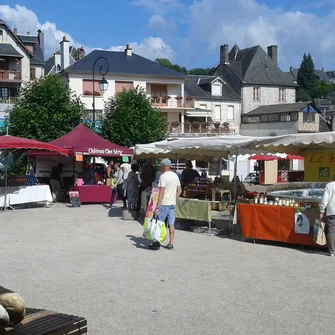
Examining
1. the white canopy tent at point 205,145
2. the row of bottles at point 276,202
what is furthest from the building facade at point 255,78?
the row of bottles at point 276,202

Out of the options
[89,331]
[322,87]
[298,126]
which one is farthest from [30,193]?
[322,87]

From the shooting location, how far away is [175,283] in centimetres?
711

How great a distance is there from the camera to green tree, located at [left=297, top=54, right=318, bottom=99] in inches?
5138

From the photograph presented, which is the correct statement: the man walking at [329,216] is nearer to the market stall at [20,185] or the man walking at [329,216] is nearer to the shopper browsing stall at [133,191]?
the shopper browsing stall at [133,191]

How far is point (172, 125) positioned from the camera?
50500mm

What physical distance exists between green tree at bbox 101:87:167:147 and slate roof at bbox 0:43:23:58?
62.9ft

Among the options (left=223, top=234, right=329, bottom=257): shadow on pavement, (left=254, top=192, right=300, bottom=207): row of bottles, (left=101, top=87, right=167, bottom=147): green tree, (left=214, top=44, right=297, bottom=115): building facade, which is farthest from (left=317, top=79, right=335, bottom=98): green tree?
(left=223, top=234, right=329, bottom=257): shadow on pavement

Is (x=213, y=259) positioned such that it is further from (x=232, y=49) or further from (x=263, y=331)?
(x=232, y=49)

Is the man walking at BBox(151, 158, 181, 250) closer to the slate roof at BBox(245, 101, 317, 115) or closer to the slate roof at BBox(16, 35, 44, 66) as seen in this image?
the slate roof at BBox(16, 35, 44, 66)

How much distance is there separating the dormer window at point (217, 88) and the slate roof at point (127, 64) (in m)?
8.32

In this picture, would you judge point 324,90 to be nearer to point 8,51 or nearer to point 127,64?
point 127,64

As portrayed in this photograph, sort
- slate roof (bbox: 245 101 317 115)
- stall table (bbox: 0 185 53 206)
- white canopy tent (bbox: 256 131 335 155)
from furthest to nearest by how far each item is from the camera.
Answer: slate roof (bbox: 245 101 317 115)
stall table (bbox: 0 185 53 206)
white canopy tent (bbox: 256 131 335 155)

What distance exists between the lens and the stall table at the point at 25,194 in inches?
689

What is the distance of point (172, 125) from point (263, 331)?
45.8 meters
